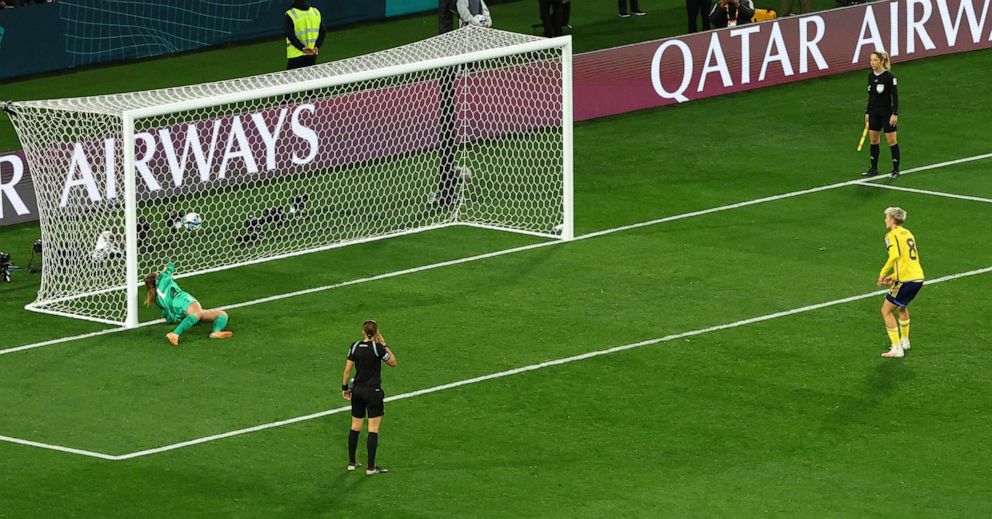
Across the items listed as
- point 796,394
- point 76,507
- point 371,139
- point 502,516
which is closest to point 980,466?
point 796,394

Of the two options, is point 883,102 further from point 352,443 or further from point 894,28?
point 352,443

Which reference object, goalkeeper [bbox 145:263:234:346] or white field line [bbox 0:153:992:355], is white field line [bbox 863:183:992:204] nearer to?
white field line [bbox 0:153:992:355]

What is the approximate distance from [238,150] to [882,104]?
9.17m

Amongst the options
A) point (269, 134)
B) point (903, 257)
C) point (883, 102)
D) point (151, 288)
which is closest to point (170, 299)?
point (151, 288)

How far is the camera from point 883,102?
28.1 m

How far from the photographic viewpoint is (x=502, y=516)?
56.2 feet

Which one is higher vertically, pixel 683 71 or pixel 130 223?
pixel 683 71

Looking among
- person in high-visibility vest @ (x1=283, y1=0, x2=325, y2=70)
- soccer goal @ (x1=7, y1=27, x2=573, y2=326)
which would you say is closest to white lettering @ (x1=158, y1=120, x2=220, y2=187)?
soccer goal @ (x1=7, y1=27, x2=573, y2=326)

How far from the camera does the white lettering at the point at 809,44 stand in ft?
112

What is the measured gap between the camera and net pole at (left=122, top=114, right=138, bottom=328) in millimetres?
22984

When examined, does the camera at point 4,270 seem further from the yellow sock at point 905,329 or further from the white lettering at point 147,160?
the yellow sock at point 905,329

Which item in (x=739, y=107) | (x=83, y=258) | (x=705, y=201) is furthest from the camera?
(x=739, y=107)

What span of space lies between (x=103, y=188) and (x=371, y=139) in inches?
182

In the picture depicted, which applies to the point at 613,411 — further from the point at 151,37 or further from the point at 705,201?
the point at 151,37
